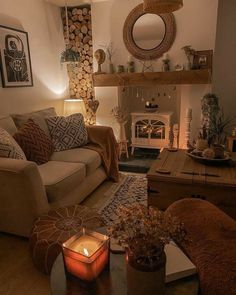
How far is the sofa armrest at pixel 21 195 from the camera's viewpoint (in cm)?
163

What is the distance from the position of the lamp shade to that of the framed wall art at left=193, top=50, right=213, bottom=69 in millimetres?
1287

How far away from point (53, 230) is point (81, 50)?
9.52 feet

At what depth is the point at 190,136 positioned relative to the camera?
130 inches

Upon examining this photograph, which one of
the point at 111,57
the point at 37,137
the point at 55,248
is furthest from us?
the point at 111,57

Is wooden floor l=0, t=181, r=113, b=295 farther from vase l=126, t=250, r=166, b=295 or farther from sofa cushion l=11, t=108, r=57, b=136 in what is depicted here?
sofa cushion l=11, t=108, r=57, b=136

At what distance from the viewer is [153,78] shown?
A: 3.16 meters

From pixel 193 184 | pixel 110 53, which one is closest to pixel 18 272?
pixel 193 184

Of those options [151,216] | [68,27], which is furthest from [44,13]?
[151,216]

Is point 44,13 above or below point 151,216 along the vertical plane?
above

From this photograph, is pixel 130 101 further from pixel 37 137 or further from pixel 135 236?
pixel 135 236

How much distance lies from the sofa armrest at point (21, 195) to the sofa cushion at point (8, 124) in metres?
0.59

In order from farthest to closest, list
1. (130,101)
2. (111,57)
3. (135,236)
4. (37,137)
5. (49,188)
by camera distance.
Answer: (130,101), (111,57), (37,137), (49,188), (135,236)

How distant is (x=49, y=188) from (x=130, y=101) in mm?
2510

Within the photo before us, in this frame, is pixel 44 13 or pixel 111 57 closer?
pixel 44 13
